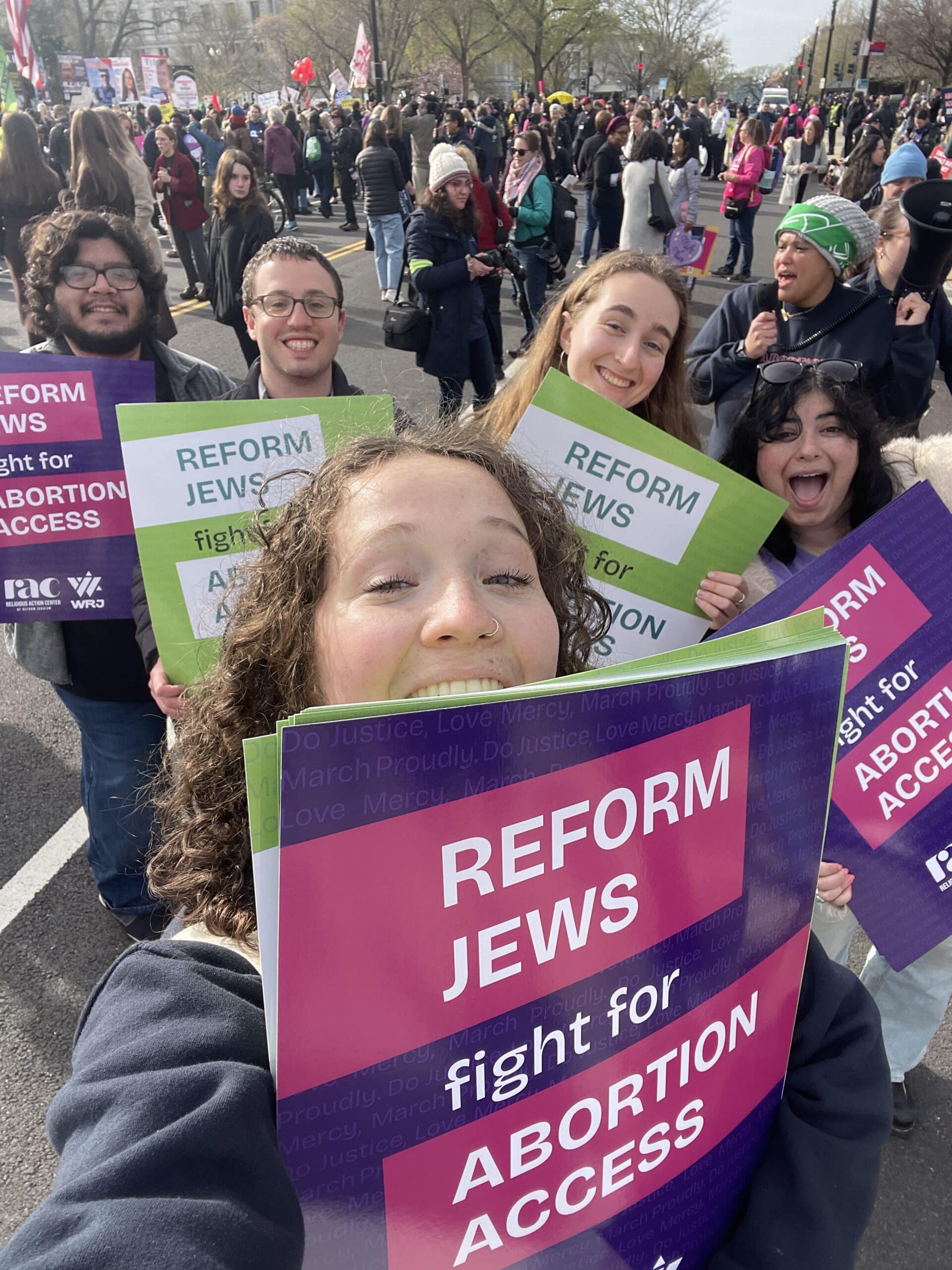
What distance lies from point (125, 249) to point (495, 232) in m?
5.14

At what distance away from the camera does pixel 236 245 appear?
5.83 m

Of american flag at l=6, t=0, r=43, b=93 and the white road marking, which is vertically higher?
american flag at l=6, t=0, r=43, b=93

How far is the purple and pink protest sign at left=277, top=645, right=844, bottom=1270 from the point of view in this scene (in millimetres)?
706

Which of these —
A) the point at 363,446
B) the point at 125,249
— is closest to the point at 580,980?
the point at 363,446

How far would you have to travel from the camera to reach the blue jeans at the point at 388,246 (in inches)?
380

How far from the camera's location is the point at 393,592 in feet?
3.36

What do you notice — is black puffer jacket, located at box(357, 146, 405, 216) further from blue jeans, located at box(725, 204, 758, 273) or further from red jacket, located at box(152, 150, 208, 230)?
blue jeans, located at box(725, 204, 758, 273)

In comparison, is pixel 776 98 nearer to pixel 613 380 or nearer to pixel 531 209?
pixel 531 209

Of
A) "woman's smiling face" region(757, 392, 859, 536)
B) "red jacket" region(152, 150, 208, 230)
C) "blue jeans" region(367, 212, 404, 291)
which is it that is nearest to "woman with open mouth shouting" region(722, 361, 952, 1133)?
"woman's smiling face" region(757, 392, 859, 536)

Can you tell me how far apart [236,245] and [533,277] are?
346 centimetres

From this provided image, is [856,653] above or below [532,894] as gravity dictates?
below

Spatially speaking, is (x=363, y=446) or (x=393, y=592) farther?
(x=363, y=446)

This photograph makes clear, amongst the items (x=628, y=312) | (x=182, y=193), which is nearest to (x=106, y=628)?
(x=628, y=312)

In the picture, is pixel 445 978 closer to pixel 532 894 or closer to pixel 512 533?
pixel 532 894
